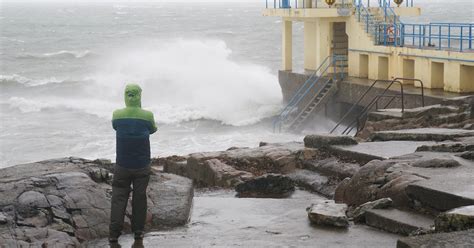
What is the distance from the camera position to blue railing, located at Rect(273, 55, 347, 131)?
29.6m

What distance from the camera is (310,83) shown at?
1193 inches

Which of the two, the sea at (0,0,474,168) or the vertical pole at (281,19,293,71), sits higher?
the vertical pole at (281,19,293,71)

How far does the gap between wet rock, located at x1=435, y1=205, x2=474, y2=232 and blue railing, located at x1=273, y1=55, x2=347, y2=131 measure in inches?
872

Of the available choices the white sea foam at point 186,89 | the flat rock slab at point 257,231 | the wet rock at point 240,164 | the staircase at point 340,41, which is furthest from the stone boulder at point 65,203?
the white sea foam at point 186,89

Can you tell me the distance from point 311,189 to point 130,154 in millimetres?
4207

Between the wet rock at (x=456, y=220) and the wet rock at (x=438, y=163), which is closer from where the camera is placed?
the wet rock at (x=456, y=220)

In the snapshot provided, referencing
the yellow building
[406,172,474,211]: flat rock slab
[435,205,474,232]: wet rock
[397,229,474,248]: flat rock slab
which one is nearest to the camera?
[397,229,474,248]: flat rock slab

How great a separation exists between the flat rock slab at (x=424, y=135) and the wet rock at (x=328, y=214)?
4058 millimetres

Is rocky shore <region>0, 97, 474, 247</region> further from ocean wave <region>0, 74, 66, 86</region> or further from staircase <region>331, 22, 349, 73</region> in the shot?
ocean wave <region>0, 74, 66, 86</region>

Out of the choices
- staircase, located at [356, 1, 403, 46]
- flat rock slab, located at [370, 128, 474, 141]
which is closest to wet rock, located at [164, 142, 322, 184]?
flat rock slab, located at [370, 128, 474, 141]

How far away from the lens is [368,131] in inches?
639

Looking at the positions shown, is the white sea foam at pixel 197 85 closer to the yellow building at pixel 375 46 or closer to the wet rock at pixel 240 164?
the yellow building at pixel 375 46

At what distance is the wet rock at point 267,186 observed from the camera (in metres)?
11.4

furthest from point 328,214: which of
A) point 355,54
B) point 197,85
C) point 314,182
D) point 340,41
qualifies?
point 197,85
